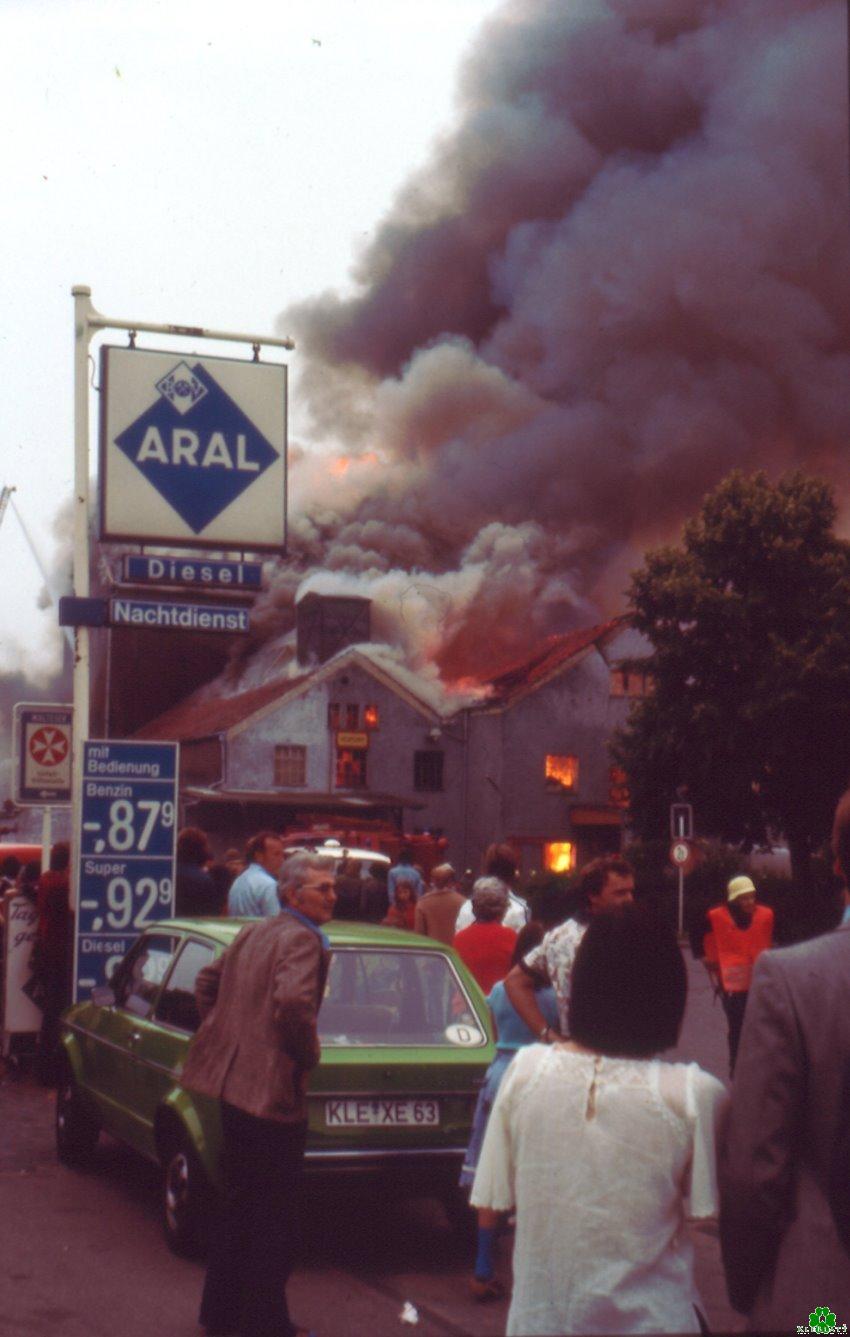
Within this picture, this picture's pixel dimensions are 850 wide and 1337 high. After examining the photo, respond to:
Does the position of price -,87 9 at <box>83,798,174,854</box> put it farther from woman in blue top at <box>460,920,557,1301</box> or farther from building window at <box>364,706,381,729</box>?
building window at <box>364,706,381,729</box>

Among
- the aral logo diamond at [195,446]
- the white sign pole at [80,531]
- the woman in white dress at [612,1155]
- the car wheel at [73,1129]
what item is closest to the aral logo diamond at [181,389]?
the aral logo diamond at [195,446]

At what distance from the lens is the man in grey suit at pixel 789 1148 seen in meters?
2.80

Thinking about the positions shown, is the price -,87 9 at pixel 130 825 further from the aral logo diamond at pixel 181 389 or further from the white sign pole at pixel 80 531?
the aral logo diamond at pixel 181 389

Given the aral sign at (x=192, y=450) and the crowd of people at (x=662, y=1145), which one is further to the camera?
the aral sign at (x=192, y=450)

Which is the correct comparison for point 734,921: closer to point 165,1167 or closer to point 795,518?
point 165,1167

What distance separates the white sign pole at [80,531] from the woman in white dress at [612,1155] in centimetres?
924

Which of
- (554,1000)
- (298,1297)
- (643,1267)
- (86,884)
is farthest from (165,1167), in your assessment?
(643,1267)

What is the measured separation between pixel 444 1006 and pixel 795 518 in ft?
124

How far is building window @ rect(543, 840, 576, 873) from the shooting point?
197ft

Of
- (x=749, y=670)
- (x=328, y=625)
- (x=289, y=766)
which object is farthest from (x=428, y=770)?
(x=749, y=670)

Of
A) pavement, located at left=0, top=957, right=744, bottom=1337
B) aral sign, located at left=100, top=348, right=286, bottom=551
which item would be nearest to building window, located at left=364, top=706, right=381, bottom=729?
aral sign, located at left=100, top=348, right=286, bottom=551

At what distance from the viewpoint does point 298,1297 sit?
713 cm

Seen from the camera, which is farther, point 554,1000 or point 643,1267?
point 554,1000

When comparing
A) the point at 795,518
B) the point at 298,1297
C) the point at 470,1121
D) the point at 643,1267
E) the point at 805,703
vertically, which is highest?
the point at 795,518
